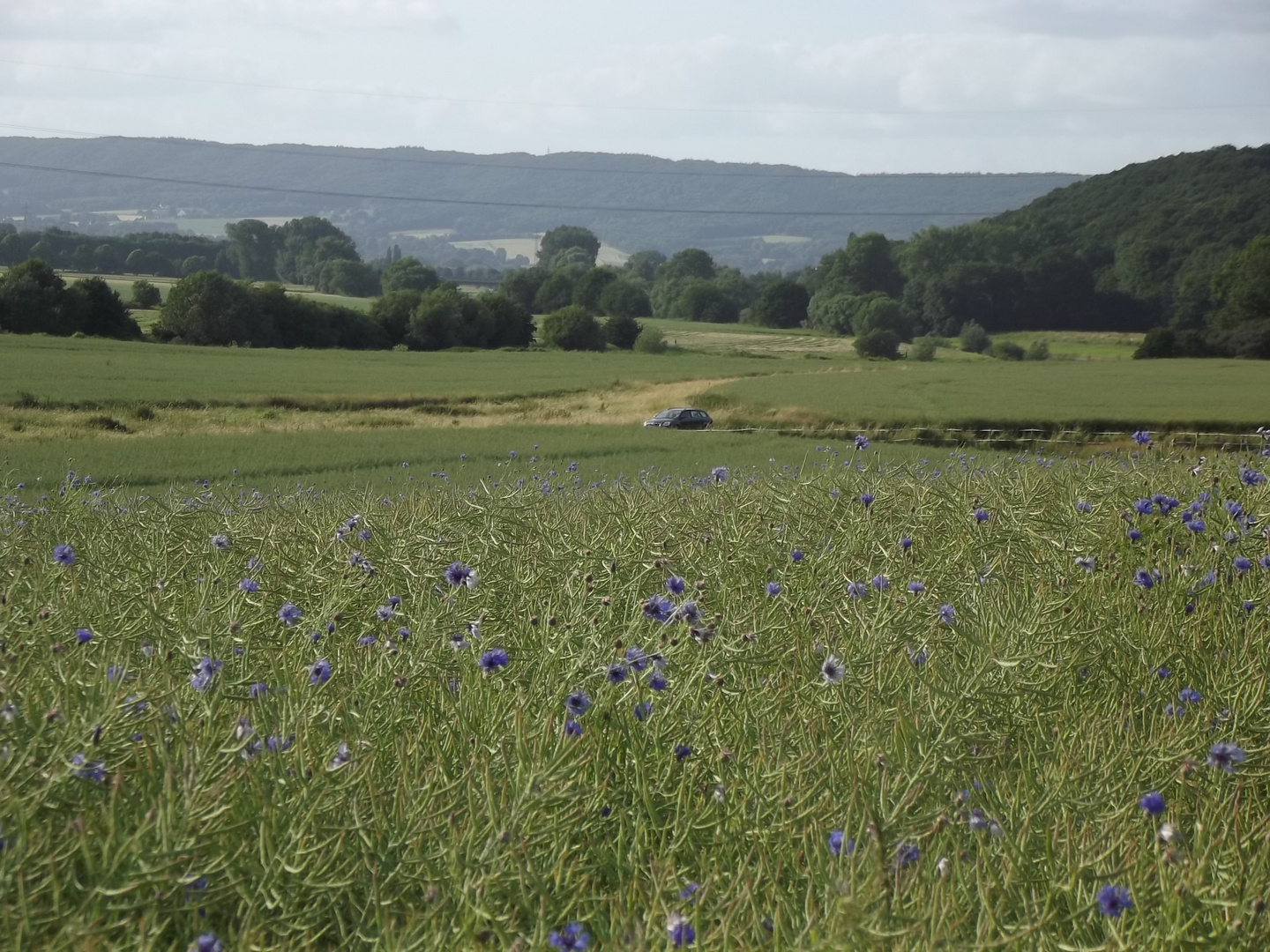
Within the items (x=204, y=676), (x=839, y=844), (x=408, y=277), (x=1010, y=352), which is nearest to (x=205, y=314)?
(x=408, y=277)

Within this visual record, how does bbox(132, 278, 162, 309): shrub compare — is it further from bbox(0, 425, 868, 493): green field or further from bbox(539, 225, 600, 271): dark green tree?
bbox(539, 225, 600, 271): dark green tree

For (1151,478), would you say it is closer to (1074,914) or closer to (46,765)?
(1074,914)

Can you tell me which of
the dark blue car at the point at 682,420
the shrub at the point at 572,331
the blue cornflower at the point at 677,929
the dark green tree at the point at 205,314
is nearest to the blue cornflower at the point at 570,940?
the blue cornflower at the point at 677,929

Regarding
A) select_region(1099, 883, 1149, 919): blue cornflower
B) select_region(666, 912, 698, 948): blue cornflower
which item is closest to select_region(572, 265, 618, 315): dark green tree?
select_region(1099, 883, 1149, 919): blue cornflower

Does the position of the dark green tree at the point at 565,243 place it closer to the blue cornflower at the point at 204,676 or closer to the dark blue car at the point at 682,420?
the dark blue car at the point at 682,420

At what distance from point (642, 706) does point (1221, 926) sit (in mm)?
1279

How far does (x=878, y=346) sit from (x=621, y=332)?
1699 centimetres

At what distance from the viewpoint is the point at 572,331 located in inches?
2965

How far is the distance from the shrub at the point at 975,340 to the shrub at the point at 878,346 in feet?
35.8

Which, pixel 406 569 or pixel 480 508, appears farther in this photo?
pixel 480 508

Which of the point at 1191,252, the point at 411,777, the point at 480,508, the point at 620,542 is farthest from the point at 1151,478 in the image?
the point at 1191,252

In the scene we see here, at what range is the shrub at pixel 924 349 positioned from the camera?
72500 mm

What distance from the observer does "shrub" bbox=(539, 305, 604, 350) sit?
75375 mm

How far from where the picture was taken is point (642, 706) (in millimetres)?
2834
